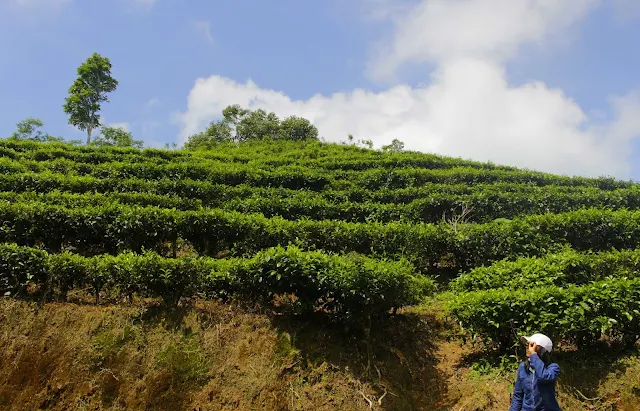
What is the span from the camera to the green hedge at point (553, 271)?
8.15 meters

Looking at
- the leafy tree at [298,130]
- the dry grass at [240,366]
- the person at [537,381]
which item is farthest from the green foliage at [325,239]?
the leafy tree at [298,130]

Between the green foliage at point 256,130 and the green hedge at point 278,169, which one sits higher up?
the green foliage at point 256,130

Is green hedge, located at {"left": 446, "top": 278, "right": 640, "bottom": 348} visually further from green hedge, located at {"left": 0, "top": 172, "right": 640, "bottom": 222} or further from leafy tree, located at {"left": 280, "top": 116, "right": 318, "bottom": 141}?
leafy tree, located at {"left": 280, "top": 116, "right": 318, "bottom": 141}

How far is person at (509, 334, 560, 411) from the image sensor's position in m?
4.51

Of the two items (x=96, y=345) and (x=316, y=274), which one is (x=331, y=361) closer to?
(x=316, y=274)

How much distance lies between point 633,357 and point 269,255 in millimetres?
6062

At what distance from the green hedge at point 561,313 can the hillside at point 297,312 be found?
0.08 ft

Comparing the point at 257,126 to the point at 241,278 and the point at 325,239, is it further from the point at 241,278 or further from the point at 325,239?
the point at 241,278

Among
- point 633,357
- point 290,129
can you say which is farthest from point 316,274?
point 290,129

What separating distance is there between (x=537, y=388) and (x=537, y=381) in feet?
0.26

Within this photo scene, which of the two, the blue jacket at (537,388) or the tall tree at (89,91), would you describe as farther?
the tall tree at (89,91)

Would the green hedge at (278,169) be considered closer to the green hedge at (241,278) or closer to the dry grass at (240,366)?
the green hedge at (241,278)

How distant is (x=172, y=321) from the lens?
24.8ft

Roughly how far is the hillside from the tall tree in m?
24.8
